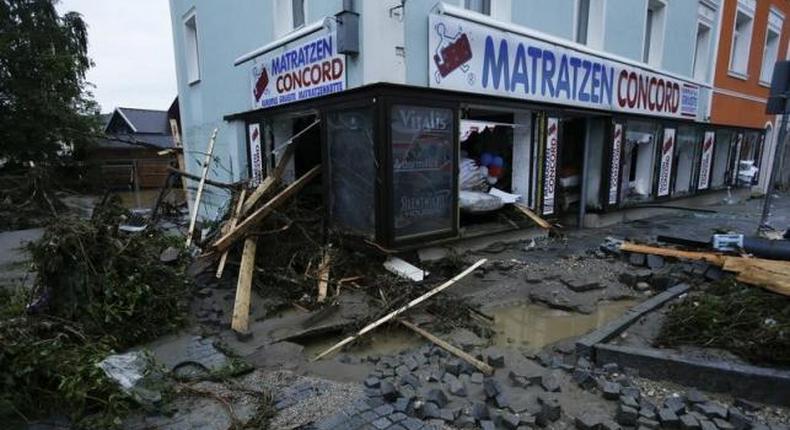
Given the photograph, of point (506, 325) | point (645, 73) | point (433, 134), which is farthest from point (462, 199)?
point (645, 73)

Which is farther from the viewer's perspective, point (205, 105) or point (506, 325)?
point (205, 105)

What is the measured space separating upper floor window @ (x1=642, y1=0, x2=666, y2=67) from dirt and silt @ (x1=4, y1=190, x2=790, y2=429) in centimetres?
599

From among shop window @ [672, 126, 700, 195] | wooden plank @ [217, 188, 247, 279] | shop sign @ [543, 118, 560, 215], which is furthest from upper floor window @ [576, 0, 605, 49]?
wooden plank @ [217, 188, 247, 279]

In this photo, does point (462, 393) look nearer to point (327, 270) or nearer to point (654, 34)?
point (327, 270)

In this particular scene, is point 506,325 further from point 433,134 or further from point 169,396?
point 169,396

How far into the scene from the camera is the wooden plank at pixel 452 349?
329 centimetres

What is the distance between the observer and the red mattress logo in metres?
7.33

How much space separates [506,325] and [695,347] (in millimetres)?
1592

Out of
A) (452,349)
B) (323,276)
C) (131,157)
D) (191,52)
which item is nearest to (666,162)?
(323,276)

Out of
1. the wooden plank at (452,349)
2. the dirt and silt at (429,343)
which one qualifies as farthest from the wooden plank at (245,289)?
the wooden plank at (452,349)

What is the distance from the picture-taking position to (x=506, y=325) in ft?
14.4

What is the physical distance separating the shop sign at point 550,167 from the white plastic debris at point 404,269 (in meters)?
3.41

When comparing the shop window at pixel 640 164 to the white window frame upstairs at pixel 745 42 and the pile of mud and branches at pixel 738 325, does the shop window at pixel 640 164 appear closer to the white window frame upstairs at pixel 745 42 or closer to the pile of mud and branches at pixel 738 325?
the white window frame upstairs at pixel 745 42

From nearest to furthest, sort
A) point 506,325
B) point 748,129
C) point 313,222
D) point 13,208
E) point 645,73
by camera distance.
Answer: point 506,325 < point 313,222 < point 645,73 < point 13,208 < point 748,129
